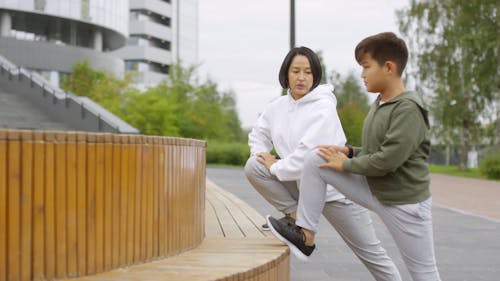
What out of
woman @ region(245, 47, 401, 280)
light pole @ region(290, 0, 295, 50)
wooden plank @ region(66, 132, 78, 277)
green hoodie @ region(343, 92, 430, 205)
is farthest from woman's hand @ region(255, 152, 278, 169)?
light pole @ region(290, 0, 295, 50)

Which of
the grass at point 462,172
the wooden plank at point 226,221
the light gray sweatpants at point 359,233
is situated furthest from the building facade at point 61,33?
the light gray sweatpants at point 359,233

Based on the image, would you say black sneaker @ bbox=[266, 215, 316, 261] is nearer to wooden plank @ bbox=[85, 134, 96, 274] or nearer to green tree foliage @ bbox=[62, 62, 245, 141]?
wooden plank @ bbox=[85, 134, 96, 274]

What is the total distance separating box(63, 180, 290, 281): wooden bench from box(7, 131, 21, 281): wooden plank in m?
0.37

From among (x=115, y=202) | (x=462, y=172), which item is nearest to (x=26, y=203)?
(x=115, y=202)

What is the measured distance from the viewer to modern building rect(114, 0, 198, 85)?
7606cm

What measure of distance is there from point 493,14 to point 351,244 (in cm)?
3218

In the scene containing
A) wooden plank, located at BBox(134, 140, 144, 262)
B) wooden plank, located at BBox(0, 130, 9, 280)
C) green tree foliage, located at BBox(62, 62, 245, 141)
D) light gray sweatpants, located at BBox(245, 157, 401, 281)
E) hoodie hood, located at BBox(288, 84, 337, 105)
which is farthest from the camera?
green tree foliage, located at BBox(62, 62, 245, 141)

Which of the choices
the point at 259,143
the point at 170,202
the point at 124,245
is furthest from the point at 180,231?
the point at 259,143

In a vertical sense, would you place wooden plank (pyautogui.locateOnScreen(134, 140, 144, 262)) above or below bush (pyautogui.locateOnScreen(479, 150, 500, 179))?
above

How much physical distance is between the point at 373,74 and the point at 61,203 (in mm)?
1884

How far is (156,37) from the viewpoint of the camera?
78312mm

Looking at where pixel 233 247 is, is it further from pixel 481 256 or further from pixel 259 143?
pixel 481 256

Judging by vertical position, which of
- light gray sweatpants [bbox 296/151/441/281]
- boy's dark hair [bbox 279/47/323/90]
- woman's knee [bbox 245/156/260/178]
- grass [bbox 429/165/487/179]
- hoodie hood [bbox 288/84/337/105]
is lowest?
grass [bbox 429/165/487/179]

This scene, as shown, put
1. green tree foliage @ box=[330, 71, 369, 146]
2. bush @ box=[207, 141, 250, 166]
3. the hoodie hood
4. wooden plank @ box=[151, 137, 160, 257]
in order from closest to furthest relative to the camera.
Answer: wooden plank @ box=[151, 137, 160, 257] < the hoodie hood < green tree foliage @ box=[330, 71, 369, 146] < bush @ box=[207, 141, 250, 166]
